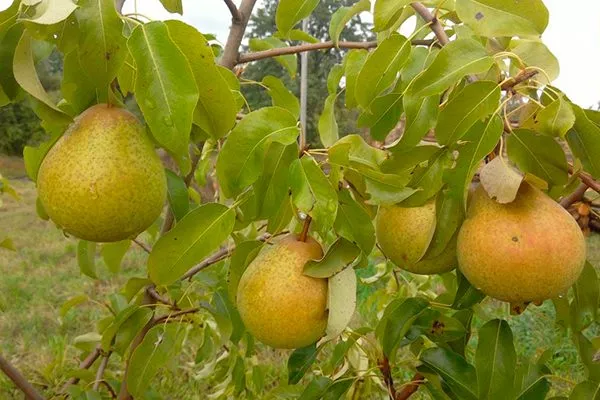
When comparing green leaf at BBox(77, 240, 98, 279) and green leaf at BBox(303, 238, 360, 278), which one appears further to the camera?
green leaf at BBox(77, 240, 98, 279)

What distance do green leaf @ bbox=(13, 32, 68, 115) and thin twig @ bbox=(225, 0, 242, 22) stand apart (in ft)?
1.52

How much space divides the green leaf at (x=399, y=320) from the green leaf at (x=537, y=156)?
0.41m

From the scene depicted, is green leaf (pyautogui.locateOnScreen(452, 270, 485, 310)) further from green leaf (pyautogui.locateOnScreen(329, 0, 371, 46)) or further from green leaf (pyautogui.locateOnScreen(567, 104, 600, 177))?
green leaf (pyautogui.locateOnScreen(329, 0, 371, 46))

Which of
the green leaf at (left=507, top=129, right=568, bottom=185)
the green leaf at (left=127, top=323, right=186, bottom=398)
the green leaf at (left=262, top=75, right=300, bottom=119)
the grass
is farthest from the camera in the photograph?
the grass

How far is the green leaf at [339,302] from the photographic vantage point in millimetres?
944

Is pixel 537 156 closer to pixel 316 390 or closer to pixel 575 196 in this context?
pixel 575 196

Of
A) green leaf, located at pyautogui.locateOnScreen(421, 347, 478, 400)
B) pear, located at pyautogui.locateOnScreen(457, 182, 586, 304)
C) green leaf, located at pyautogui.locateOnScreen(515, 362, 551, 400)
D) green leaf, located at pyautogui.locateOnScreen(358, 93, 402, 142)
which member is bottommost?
green leaf, located at pyautogui.locateOnScreen(515, 362, 551, 400)

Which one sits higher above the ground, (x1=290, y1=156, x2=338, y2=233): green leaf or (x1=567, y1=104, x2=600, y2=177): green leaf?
(x1=567, y1=104, x2=600, y2=177): green leaf

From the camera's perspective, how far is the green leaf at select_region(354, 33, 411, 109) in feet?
3.46

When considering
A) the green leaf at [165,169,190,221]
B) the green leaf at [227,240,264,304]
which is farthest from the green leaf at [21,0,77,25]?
the green leaf at [227,240,264,304]

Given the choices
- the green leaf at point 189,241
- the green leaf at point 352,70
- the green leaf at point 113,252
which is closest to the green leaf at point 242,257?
Answer: the green leaf at point 189,241

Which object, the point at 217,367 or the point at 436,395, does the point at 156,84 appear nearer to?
the point at 436,395

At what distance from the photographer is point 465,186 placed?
913 mm

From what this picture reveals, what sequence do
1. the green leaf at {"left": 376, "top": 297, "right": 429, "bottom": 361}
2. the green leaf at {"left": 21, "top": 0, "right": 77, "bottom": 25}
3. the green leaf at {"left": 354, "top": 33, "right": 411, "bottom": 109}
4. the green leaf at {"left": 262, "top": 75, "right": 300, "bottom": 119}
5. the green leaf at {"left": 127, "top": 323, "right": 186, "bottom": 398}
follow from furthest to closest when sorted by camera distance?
the green leaf at {"left": 262, "top": 75, "right": 300, "bottom": 119}, the green leaf at {"left": 127, "top": 323, "right": 186, "bottom": 398}, the green leaf at {"left": 376, "top": 297, "right": 429, "bottom": 361}, the green leaf at {"left": 354, "top": 33, "right": 411, "bottom": 109}, the green leaf at {"left": 21, "top": 0, "right": 77, "bottom": 25}
